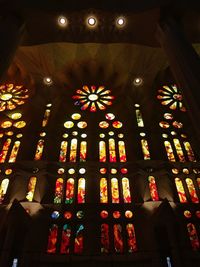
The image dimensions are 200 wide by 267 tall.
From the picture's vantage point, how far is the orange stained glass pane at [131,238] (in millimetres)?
8461

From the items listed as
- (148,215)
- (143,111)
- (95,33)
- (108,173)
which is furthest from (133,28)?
(148,215)

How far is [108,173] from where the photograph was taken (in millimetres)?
10711

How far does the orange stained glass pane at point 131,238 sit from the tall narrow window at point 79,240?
151cm

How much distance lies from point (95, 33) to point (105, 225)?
832 cm

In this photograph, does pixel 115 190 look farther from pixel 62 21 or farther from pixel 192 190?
pixel 62 21

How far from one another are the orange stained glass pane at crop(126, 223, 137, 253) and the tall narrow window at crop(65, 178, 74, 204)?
2244 mm

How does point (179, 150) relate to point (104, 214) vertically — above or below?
above

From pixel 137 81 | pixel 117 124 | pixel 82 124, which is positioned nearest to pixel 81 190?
pixel 82 124

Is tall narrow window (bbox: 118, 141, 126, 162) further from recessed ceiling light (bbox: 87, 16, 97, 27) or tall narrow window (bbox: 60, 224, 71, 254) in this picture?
recessed ceiling light (bbox: 87, 16, 97, 27)

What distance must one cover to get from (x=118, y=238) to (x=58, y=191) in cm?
286

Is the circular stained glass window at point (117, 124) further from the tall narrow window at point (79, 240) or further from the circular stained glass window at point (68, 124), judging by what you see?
the tall narrow window at point (79, 240)

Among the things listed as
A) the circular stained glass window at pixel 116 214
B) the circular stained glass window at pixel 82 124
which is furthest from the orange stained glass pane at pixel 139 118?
the circular stained glass window at pixel 116 214

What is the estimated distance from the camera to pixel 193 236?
881cm

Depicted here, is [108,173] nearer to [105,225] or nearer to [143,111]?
[105,225]
